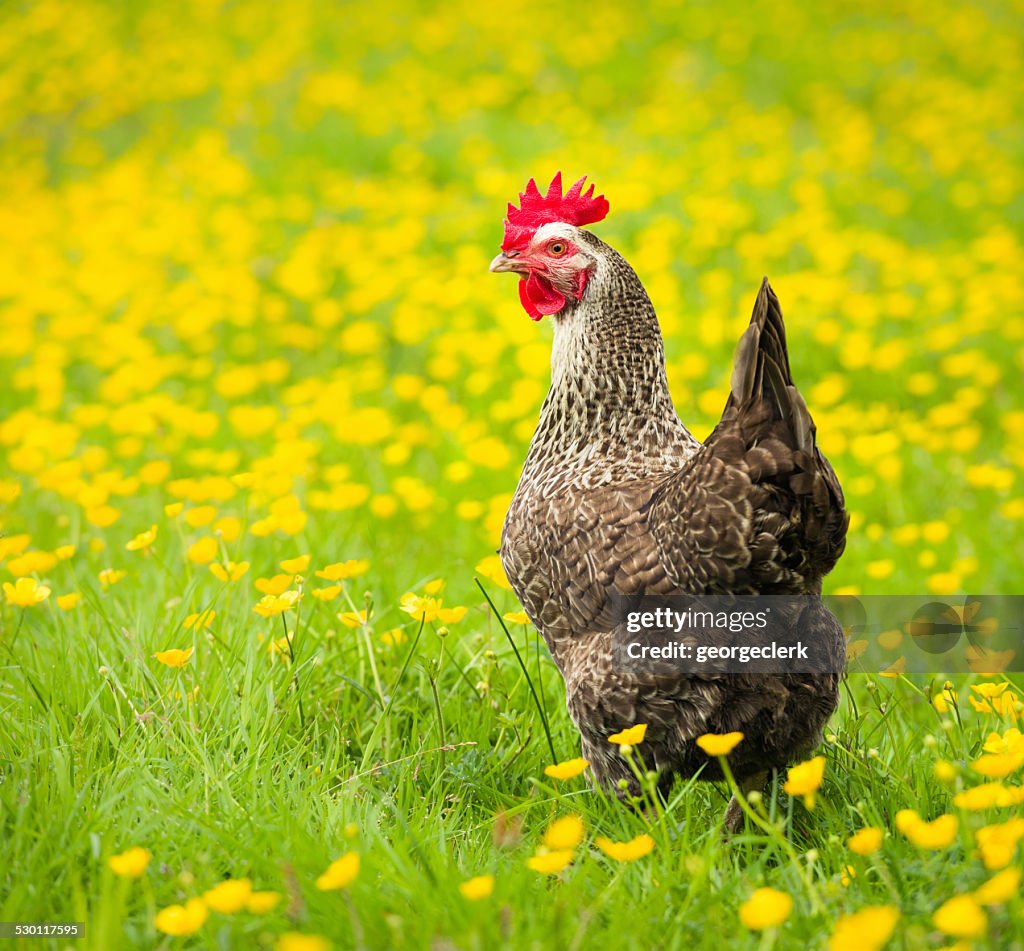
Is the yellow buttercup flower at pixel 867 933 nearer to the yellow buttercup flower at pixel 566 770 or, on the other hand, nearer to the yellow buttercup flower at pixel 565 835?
the yellow buttercup flower at pixel 565 835

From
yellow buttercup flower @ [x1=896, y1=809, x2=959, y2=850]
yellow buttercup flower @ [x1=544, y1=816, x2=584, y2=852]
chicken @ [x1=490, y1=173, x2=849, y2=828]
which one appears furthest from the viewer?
chicken @ [x1=490, y1=173, x2=849, y2=828]

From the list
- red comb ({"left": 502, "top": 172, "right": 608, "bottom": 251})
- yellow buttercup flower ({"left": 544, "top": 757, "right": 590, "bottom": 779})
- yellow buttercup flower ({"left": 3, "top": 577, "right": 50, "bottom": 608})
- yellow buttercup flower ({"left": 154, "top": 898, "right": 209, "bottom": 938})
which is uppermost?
red comb ({"left": 502, "top": 172, "right": 608, "bottom": 251})

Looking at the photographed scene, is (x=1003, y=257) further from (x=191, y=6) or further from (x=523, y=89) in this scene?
(x=191, y=6)

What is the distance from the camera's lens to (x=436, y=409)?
5535 mm

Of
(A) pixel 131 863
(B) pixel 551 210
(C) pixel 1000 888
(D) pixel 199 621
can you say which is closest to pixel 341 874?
(A) pixel 131 863

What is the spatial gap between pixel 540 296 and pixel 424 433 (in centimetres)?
253

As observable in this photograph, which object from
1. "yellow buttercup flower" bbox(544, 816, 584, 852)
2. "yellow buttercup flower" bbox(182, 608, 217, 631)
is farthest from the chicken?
"yellow buttercup flower" bbox(182, 608, 217, 631)

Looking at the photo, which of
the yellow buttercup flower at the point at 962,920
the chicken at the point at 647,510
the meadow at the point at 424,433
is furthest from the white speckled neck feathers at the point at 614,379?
the yellow buttercup flower at the point at 962,920

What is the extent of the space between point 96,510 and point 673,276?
4240 mm

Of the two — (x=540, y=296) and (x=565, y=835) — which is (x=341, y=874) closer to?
(x=565, y=835)

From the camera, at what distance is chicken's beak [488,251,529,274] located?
299 cm

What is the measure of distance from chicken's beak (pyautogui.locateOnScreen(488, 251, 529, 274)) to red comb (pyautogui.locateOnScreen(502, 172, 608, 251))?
5 centimetres

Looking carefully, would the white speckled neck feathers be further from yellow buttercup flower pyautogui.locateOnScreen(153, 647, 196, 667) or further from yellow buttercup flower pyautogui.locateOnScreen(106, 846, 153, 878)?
yellow buttercup flower pyautogui.locateOnScreen(106, 846, 153, 878)

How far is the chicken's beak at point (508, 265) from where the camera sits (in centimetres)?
299
